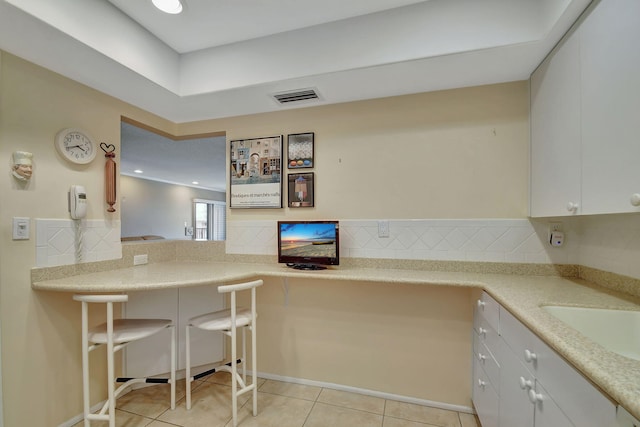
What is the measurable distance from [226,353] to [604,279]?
2699 mm

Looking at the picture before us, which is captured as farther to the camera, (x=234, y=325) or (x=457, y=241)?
(x=457, y=241)

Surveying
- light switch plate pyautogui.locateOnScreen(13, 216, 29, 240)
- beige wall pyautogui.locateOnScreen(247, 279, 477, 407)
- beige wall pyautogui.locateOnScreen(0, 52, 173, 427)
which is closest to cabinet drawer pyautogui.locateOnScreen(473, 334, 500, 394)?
beige wall pyautogui.locateOnScreen(247, 279, 477, 407)

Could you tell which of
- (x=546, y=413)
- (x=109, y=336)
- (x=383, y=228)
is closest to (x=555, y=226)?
(x=383, y=228)

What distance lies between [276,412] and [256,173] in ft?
5.97

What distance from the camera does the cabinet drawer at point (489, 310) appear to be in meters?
1.39

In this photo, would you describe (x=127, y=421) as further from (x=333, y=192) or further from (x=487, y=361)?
(x=487, y=361)

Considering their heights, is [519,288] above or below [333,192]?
below

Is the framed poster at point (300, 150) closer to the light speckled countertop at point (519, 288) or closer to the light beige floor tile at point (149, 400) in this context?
the light speckled countertop at point (519, 288)

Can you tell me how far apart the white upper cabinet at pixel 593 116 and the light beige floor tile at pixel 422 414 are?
145 centimetres

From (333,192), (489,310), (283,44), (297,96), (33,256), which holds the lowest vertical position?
(489,310)

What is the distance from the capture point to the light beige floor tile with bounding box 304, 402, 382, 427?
5.86 ft

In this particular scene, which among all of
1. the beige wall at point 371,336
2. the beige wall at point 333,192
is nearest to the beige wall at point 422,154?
the beige wall at point 333,192

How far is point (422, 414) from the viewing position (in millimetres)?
1872

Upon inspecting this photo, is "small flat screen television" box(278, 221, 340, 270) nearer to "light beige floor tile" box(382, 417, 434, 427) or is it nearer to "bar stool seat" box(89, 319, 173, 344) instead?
"bar stool seat" box(89, 319, 173, 344)
